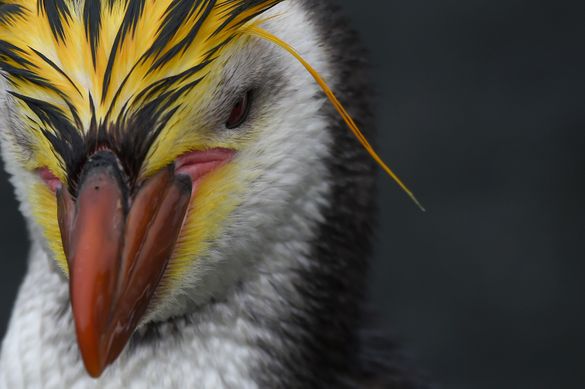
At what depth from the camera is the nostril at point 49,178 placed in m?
1.24

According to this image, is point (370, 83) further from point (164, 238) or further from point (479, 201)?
point (479, 201)

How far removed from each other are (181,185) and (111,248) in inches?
4.9

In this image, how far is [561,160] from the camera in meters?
2.98

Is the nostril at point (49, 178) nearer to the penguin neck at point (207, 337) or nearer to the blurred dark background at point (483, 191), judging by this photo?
the penguin neck at point (207, 337)

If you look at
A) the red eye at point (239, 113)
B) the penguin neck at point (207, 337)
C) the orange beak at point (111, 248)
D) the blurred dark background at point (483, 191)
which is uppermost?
the red eye at point (239, 113)

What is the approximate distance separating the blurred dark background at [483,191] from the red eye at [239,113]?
1.67 meters

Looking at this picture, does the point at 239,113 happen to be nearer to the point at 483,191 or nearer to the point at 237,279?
the point at 237,279

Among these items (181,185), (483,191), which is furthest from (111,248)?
(483,191)

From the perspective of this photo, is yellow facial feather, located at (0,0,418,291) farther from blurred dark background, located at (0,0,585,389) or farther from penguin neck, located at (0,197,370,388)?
blurred dark background, located at (0,0,585,389)

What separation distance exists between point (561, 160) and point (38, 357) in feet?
6.36

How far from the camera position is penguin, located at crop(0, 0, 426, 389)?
1186mm

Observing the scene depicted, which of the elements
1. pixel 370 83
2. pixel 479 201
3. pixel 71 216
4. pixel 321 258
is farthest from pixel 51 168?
pixel 479 201

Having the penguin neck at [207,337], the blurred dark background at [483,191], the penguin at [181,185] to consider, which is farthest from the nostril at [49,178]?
the blurred dark background at [483,191]

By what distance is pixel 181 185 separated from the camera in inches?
48.5
